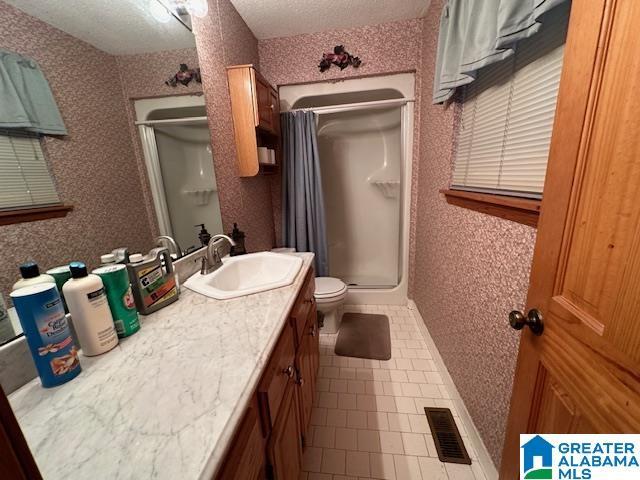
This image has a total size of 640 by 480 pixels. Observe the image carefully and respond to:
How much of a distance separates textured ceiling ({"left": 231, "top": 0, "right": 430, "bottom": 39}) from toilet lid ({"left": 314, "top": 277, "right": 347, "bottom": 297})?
1.92 m

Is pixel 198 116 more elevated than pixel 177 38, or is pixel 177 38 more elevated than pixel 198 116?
pixel 177 38

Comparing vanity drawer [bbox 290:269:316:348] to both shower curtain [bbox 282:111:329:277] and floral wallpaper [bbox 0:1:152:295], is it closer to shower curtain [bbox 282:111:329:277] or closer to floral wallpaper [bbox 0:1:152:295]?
floral wallpaper [bbox 0:1:152:295]

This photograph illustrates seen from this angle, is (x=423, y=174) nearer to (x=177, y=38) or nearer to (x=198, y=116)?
(x=198, y=116)

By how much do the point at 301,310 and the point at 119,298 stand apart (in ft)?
2.02

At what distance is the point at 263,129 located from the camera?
5.72 feet

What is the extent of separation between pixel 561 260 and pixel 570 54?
0.41 m

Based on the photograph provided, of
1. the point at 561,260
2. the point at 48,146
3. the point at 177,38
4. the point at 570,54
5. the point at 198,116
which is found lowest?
the point at 561,260

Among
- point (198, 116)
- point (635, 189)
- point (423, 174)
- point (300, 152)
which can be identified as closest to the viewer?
point (635, 189)

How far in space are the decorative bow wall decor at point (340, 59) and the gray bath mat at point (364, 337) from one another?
81.1 inches

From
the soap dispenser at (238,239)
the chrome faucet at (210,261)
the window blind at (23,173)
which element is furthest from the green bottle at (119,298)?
the soap dispenser at (238,239)

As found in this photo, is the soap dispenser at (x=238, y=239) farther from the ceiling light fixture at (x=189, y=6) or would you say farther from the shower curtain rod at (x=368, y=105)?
the shower curtain rod at (x=368, y=105)

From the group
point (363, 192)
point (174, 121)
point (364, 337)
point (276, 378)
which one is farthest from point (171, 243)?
point (363, 192)

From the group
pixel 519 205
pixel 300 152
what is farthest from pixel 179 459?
pixel 300 152

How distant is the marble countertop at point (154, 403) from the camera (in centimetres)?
40
